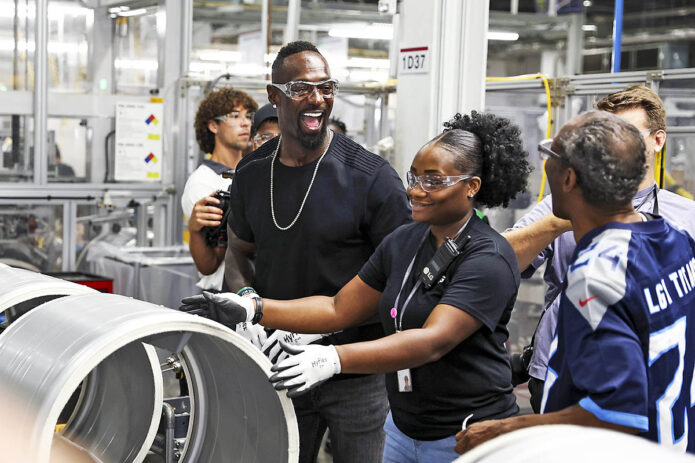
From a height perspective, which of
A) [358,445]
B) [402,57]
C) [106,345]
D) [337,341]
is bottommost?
[358,445]

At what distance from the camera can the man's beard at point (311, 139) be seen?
242cm

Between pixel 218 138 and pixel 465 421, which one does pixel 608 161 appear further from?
pixel 218 138

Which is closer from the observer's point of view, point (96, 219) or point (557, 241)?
point (557, 241)

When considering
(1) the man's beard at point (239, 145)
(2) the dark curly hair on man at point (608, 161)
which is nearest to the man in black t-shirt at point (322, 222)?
(2) the dark curly hair on man at point (608, 161)

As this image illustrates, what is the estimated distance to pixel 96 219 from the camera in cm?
559

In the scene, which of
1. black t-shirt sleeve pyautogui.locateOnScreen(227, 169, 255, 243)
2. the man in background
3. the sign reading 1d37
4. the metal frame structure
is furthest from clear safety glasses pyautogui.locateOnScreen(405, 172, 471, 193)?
the metal frame structure

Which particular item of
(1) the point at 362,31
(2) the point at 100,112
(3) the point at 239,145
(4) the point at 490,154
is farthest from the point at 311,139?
(1) the point at 362,31

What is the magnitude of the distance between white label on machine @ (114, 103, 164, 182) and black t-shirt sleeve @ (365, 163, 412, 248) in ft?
11.4

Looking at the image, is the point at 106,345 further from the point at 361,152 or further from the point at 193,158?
the point at 193,158

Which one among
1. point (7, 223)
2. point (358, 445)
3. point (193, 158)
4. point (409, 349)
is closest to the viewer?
point (409, 349)

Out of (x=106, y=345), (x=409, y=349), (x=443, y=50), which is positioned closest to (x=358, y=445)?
(x=409, y=349)

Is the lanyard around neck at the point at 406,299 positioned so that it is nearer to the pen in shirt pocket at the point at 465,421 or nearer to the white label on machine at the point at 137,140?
the pen in shirt pocket at the point at 465,421

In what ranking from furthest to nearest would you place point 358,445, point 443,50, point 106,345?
1. point 443,50
2. point 358,445
3. point 106,345

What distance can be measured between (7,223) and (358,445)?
367 cm
